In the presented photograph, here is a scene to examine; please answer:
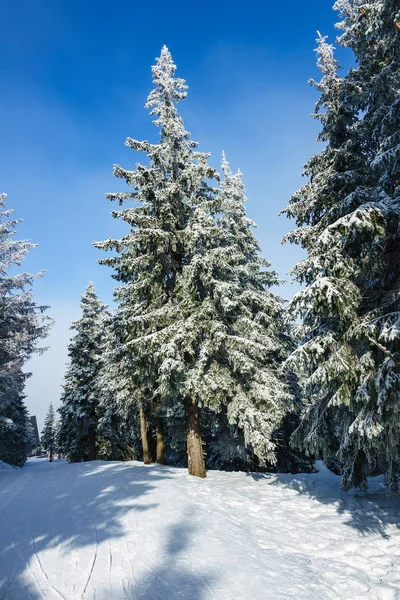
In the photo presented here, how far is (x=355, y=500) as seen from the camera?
29.9 ft

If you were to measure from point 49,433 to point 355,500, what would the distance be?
63.6m

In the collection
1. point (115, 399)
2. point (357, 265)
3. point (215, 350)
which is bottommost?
point (115, 399)

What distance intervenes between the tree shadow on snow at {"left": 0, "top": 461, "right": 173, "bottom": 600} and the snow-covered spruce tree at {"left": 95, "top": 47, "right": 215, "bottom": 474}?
3.16 m

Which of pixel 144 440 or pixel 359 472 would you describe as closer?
pixel 359 472

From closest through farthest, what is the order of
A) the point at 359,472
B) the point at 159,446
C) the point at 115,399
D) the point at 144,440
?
the point at 359,472
the point at 144,440
the point at 159,446
the point at 115,399

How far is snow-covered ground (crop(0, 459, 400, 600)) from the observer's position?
4766 millimetres

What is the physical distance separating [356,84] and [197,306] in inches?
313

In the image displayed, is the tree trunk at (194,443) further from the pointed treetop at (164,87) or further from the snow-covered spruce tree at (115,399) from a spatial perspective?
the pointed treetop at (164,87)

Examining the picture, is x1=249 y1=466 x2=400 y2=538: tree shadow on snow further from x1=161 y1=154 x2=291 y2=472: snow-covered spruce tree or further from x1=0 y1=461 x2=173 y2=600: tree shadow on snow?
x1=0 y1=461 x2=173 y2=600: tree shadow on snow

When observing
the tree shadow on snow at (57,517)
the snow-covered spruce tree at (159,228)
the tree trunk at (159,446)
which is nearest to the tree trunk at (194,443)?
the snow-covered spruce tree at (159,228)

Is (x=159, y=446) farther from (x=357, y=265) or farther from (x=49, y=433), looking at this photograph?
(x=49, y=433)

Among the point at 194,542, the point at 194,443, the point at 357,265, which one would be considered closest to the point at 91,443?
the point at 194,443

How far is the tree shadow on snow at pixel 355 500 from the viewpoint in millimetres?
7595

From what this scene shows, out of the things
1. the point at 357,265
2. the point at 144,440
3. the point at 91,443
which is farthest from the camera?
the point at 91,443
